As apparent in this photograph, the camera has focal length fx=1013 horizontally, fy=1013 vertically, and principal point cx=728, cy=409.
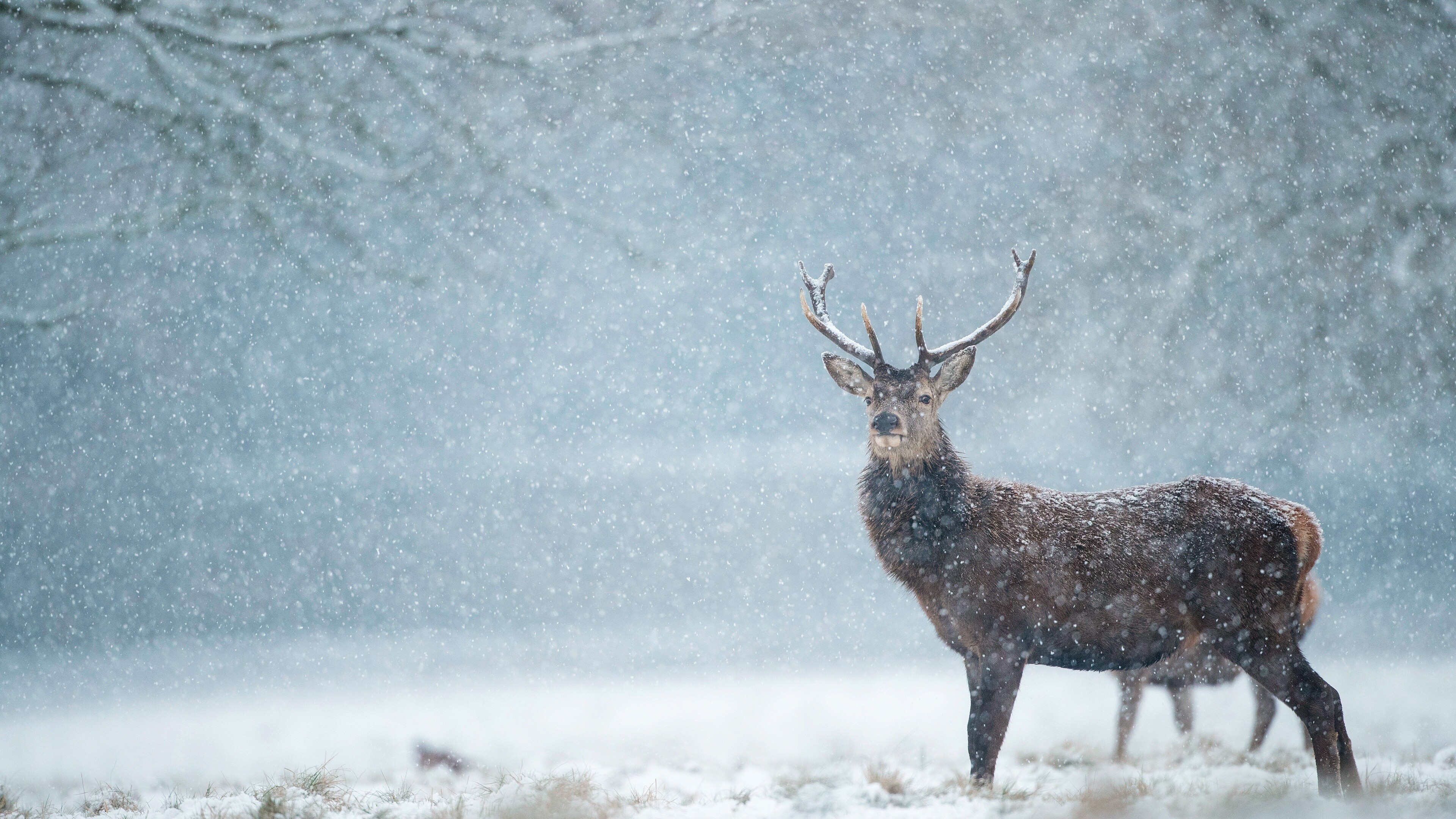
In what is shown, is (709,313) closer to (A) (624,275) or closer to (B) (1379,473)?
(A) (624,275)

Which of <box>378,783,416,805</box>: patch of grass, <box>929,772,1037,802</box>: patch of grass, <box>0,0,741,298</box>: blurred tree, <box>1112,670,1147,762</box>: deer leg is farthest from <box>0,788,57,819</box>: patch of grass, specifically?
<box>1112,670,1147,762</box>: deer leg

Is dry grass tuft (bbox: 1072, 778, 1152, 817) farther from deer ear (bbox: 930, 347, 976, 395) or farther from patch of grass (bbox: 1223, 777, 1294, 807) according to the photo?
deer ear (bbox: 930, 347, 976, 395)

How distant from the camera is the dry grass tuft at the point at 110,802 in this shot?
4957 mm

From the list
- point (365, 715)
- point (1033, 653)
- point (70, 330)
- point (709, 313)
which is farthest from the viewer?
point (709, 313)

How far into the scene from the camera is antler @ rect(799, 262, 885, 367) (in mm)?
5941

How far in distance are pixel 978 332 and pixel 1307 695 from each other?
8.41 ft

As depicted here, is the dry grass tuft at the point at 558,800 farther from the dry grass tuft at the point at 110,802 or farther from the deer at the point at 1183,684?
the deer at the point at 1183,684

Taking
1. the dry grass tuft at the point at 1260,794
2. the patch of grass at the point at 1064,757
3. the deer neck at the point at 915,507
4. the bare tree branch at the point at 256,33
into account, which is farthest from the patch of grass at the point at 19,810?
the dry grass tuft at the point at 1260,794

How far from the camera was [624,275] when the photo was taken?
36.1 m

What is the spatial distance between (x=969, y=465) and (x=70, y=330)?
66.0 ft

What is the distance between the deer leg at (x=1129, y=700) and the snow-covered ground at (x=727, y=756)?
2.9 inches

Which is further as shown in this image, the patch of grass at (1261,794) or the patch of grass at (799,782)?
the patch of grass at (799,782)

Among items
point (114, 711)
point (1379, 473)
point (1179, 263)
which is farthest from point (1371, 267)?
point (114, 711)

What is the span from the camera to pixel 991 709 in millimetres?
5109
